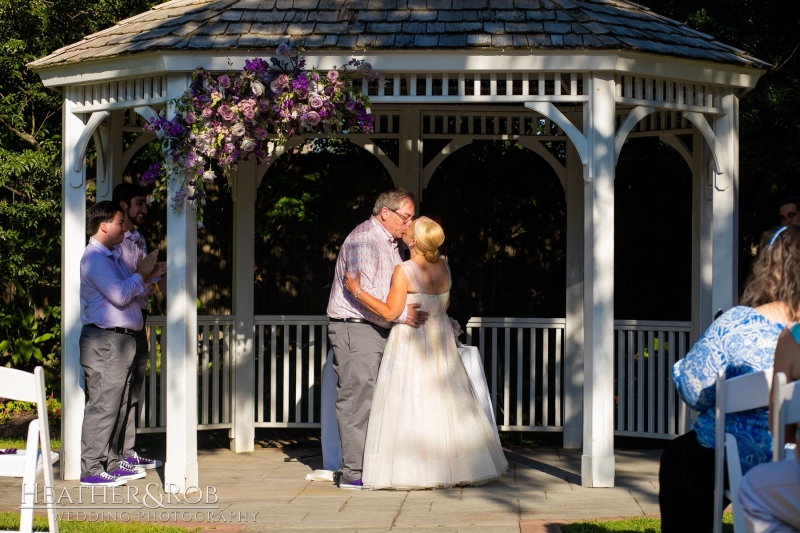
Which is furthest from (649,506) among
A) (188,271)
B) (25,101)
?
(25,101)

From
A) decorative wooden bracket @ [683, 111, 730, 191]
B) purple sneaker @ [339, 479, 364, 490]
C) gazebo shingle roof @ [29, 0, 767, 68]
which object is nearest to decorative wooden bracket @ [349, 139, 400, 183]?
gazebo shingle roof @ [29, 0, 767, 68]

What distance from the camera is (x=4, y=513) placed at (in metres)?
6.15

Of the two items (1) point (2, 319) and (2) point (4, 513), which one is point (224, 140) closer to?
(2) point (4, 513)

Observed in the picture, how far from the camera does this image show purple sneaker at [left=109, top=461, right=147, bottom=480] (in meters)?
7.30

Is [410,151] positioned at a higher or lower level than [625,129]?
higher

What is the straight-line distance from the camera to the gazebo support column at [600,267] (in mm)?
6980

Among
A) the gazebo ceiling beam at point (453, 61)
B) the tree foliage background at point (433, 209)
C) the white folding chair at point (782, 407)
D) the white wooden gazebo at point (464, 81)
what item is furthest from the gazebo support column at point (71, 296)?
the white folding chair at point (782, 407)

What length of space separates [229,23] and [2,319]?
222 inches

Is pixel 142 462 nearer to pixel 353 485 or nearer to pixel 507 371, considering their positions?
pixel 353 485

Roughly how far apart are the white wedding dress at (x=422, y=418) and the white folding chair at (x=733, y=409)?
9.78 feet

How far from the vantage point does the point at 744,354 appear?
4258mm

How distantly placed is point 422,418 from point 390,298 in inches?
32.6

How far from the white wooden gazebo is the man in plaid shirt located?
0.81 meters

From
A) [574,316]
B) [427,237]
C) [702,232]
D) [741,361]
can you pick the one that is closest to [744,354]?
[741,361]
